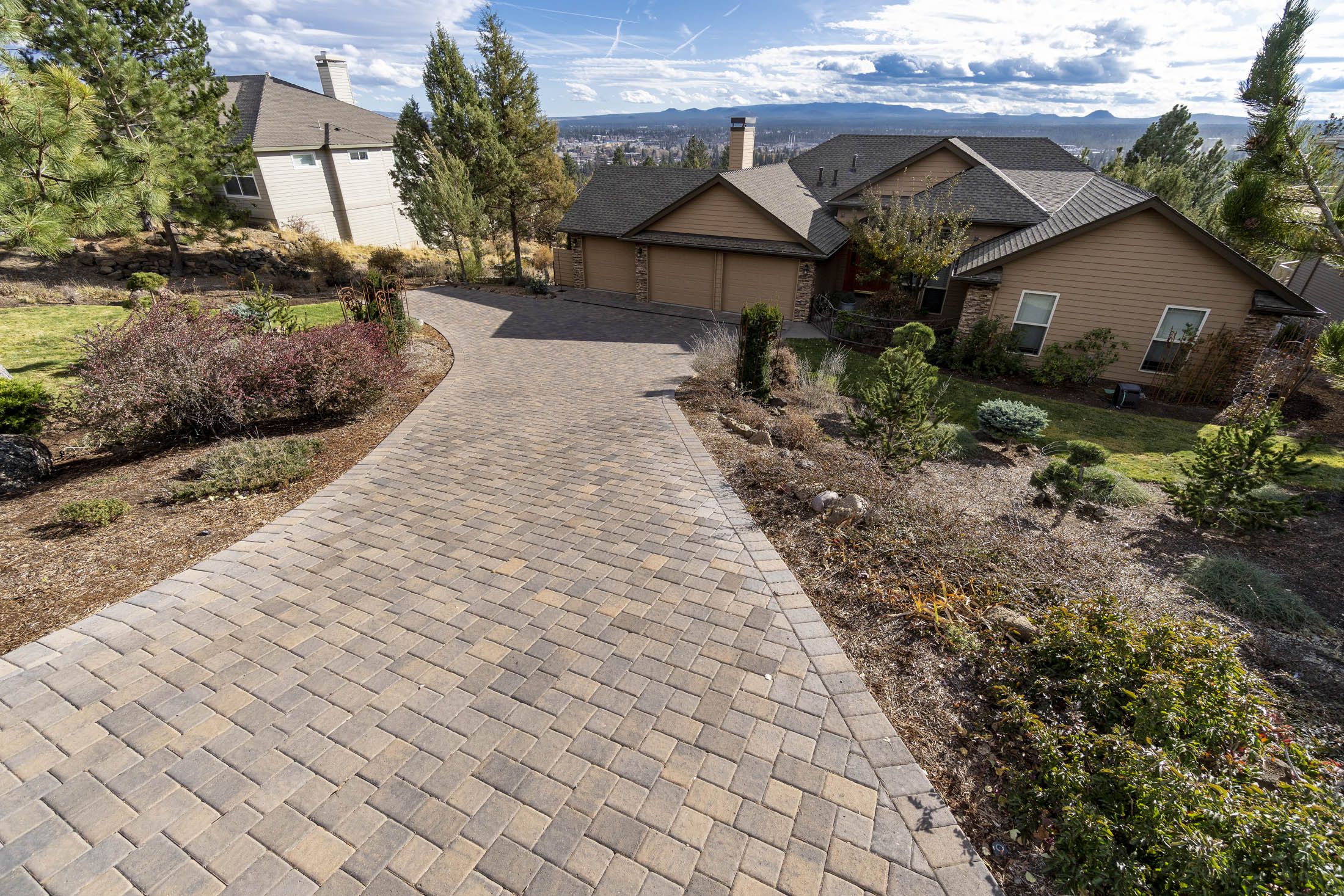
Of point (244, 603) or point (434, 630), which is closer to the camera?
point (434, 630)

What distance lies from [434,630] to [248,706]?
133 centimetres

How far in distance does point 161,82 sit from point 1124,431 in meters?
27.0

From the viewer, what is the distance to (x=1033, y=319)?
14.2m

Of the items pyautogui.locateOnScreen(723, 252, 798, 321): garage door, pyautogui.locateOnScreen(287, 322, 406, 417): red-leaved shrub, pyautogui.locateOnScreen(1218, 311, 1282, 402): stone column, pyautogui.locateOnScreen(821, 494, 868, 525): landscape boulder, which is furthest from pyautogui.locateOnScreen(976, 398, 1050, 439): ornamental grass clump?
pyautogui.locateOnScreen(287, 322, 406, 417): red-leaved shrub

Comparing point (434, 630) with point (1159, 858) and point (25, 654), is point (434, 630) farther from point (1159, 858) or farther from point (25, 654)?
point (1159, 858)

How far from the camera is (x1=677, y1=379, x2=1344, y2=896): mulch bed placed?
12.5ft

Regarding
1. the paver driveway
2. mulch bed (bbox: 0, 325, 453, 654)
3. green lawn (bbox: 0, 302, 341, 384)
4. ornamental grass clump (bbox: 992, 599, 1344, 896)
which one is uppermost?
ornamental grass clump (bbox: 992, 599, 1344, 896)

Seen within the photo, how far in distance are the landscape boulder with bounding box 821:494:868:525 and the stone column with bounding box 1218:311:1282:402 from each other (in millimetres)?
12166

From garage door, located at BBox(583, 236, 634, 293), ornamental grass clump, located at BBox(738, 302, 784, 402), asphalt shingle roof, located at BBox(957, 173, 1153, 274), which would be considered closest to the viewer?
ornamental grass clump, located at BBox(738, 302, 784, 402)

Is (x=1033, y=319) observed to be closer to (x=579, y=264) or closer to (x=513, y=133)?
(x=579, y=264)

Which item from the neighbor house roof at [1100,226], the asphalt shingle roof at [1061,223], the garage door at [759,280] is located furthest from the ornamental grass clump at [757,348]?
the garage door at [759,280]

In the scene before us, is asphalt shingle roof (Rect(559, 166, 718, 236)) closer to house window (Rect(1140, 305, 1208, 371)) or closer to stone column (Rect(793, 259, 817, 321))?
stone column (Rect(793, 259, 817, 321))

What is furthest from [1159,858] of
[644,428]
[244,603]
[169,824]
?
[644,428]

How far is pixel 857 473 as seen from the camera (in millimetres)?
6914
